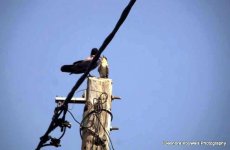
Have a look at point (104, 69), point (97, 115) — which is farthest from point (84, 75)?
point (104, 69)

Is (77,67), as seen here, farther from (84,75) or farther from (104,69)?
(84,75)

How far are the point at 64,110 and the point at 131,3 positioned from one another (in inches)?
75.9

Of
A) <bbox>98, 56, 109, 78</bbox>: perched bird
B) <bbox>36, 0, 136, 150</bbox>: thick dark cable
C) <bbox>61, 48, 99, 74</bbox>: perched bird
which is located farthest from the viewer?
<bbox>61, 48, 99, 74</bbox>: perched bird

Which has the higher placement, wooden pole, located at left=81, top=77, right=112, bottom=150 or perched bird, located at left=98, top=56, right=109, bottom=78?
perched bird, located at left=98, top=56, right=109, bottom=78

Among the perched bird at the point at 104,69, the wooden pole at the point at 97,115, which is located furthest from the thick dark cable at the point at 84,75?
the perched bird at the point at 104,69

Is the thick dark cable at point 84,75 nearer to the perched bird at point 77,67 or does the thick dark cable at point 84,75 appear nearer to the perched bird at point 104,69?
the perched bird at point 104,69

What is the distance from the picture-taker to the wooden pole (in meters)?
4.74

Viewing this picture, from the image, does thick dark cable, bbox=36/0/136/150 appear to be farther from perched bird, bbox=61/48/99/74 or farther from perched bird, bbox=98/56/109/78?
perched bird, bbox=61/48/99/74

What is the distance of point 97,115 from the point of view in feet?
15.9

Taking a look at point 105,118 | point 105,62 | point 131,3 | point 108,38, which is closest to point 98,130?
point 105,118

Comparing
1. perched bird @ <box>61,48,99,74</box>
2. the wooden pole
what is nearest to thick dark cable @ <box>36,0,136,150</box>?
the wooden pole

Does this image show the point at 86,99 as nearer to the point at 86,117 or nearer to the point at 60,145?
the point at 86,117

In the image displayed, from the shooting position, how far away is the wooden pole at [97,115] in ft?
15.5

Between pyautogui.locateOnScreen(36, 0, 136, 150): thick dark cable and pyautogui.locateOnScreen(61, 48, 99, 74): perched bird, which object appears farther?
pyautogui.locateOnScreen(61, 48, 99, 74): perched bird
